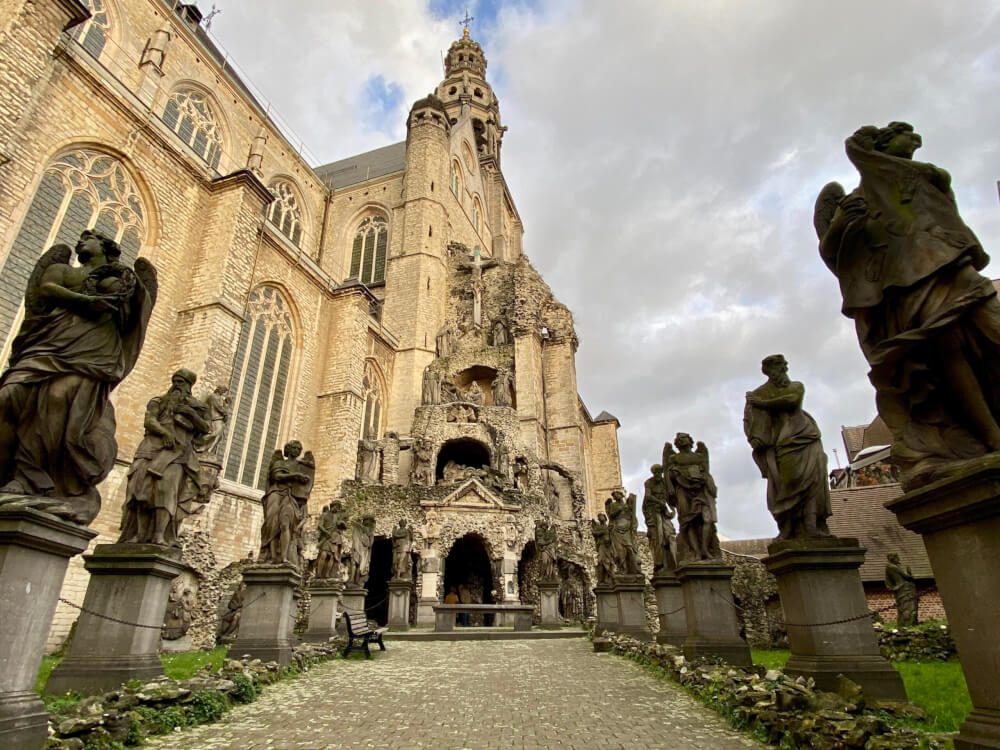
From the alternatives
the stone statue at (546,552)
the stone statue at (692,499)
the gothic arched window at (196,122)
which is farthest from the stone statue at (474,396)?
the stone statue at (692,499)

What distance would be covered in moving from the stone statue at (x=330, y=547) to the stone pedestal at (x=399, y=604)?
3450mm

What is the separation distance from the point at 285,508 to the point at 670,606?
559cm

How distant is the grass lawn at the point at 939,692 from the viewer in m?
3.41

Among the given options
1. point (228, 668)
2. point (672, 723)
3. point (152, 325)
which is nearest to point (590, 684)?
point (672, 723)

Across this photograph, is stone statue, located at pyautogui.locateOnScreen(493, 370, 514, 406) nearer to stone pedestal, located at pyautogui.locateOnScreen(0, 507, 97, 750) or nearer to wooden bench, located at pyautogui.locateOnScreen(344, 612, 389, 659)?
wooden bench, located at pyautogui.locateOnScreen(344, 612, 389, 659)

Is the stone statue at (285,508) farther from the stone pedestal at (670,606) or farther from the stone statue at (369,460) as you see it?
the stone statue at (369,460)

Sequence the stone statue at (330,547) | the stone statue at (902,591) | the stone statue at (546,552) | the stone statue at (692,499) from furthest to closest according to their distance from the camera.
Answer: the stone statue at (546,552), the stone statue at (902,591), the stone statue at (330,547), the stone statue at (692,499)

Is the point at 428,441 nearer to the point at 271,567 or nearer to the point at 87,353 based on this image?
the point at 271,567

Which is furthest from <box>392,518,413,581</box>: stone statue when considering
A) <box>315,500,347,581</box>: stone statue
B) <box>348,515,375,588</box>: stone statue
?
<box>315,500,347,581</box>: stone statue

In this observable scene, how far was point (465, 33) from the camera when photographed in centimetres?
5484

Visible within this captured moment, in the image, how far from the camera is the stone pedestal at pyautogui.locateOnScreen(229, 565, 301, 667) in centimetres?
651

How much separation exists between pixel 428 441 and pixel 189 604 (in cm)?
1151

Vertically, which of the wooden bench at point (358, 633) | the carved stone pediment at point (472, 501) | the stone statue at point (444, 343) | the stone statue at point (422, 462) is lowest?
the wooden bench at point (358, 633)

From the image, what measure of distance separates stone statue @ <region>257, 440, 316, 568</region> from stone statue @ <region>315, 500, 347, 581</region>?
2.48 m
